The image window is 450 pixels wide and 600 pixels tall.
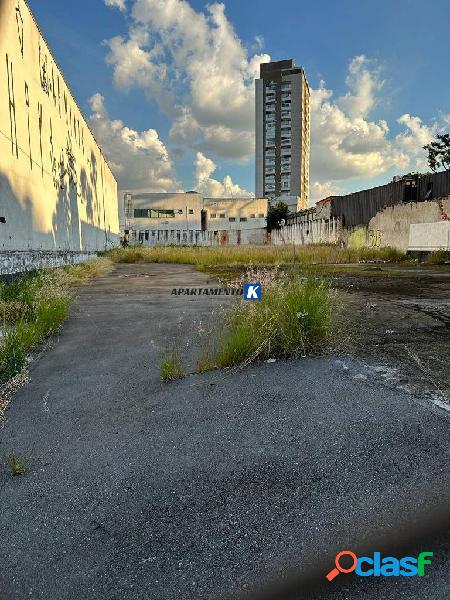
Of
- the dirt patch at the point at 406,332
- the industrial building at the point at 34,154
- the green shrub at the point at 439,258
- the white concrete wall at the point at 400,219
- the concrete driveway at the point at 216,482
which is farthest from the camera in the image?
the white concrete wall at the point at 400,219

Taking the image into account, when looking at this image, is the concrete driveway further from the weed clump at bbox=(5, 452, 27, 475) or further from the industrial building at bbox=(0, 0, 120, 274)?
the industrial building at bbox=(0, 0, 120, 274)

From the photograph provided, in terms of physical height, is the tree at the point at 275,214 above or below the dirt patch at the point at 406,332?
above

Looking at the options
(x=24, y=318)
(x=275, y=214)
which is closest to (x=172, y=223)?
(x=275, y=214)

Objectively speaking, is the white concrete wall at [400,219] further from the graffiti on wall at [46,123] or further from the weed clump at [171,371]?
the weed clump at [171,371]

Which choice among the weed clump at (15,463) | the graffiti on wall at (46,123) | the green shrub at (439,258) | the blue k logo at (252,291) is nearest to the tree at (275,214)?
the graffiti on wall at (46,123)

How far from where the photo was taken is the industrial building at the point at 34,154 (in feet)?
26.9

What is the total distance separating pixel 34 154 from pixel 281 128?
6973cm

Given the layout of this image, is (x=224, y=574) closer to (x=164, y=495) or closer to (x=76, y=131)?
(x=164, y=495)

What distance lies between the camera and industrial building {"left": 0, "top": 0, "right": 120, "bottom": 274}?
322 inches

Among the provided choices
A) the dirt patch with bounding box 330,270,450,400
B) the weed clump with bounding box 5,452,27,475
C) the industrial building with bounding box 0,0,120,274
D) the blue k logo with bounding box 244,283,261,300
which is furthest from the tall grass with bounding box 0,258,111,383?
the dirt patch with bounding box 330,270,450,400

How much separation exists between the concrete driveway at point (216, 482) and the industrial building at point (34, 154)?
249 inches

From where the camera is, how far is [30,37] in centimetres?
1000

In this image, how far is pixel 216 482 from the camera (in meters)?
1.78

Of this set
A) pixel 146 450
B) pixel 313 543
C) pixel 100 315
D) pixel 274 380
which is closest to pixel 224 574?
pixel 313 543
